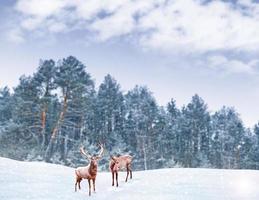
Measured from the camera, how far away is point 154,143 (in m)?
74.1

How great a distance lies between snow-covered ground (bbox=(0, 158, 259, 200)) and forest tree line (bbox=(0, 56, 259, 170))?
939 inches

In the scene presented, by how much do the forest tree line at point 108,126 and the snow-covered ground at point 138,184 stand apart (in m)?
23.9

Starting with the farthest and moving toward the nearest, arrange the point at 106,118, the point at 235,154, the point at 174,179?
the point at 235,154 < the point at 106,118 < the point at 174,179

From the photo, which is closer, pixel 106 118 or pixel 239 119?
pixel 106 118

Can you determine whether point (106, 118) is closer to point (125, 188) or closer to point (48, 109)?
point (48, 109)

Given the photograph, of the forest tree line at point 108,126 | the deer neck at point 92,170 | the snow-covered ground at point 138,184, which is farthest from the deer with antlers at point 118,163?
the forest tree line at point 108,126

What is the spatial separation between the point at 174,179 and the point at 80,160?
102 ft

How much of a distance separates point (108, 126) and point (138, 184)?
2073 inches

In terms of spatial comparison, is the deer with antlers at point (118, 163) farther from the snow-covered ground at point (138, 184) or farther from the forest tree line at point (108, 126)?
the forest tree line at point (108, 126)

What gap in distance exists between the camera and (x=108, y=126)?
248 ft

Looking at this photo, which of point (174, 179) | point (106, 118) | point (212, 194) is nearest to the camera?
point (212, 194)

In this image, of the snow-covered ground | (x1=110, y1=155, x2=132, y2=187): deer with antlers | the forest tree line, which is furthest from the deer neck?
the forest tree line

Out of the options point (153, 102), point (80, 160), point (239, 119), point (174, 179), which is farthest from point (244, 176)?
point (239, 119)

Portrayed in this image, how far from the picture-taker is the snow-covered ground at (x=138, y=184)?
20.6 m
